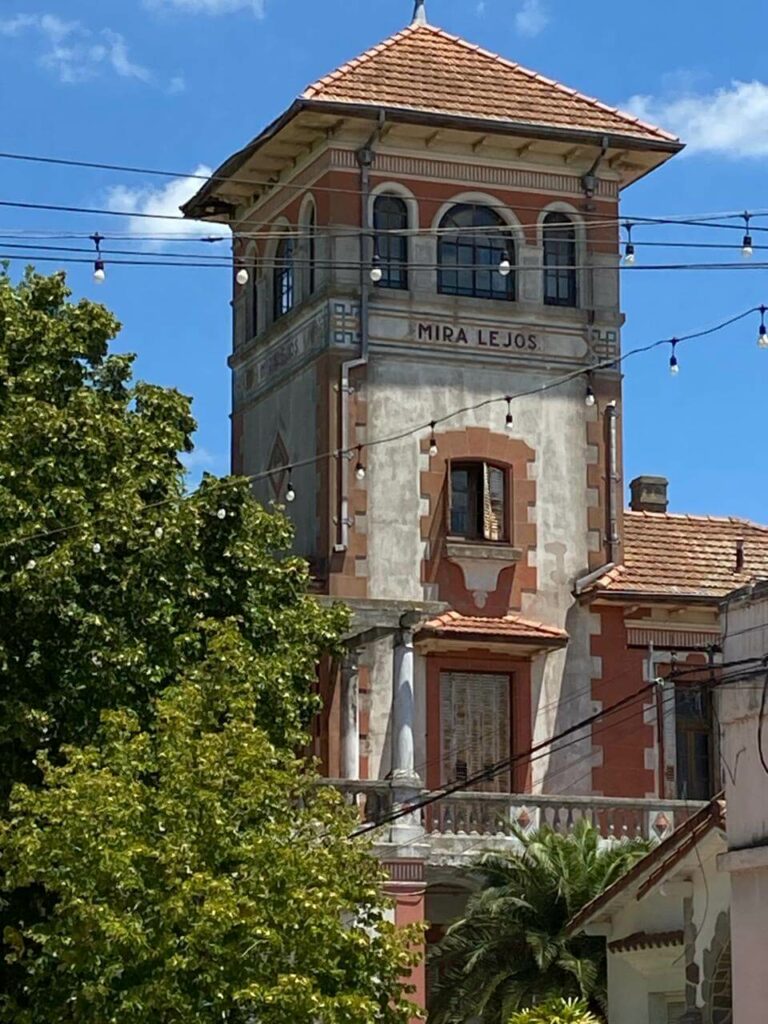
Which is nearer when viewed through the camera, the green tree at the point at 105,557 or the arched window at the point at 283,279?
the green tree at the point at 105,557

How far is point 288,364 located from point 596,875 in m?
11.6

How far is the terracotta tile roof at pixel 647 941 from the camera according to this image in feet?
100

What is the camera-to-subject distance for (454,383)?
42000 millimetres

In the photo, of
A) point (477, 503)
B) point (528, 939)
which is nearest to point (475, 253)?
point (477, 503)

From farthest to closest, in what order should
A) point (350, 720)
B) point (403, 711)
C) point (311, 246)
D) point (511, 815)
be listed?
1. point (311, 246)
2. point (350, 720)
3. point (511, 815)
4. point (403, 711)

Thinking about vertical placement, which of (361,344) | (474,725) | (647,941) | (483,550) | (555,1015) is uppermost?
(361,344)

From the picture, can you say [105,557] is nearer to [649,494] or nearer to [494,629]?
[494,629]

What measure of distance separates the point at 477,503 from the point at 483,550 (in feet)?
2.76

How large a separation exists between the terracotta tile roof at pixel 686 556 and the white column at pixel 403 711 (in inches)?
180

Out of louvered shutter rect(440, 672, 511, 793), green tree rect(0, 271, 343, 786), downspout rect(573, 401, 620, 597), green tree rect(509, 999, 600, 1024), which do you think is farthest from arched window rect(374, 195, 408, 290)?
green tree rect(509, 999, 600, 1024)

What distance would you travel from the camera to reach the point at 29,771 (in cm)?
3297

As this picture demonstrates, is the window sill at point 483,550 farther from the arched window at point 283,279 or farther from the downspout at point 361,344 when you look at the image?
the arched window at point 283,279

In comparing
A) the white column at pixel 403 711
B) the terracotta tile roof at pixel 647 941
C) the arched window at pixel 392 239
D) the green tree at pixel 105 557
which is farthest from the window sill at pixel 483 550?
the terracotta tile roof at pixel 647 941

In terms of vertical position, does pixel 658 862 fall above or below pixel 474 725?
Answer: below
